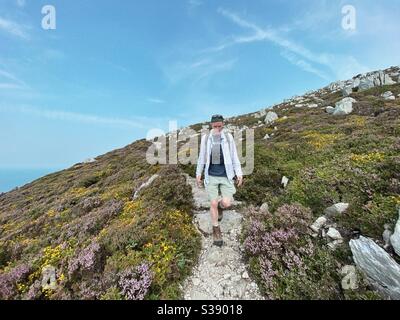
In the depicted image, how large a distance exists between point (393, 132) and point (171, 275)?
12.3 meters

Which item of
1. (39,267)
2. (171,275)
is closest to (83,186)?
(39,267)

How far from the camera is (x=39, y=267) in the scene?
263 inches

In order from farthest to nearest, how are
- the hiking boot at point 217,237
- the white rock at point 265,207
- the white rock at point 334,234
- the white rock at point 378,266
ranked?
the white rock at point 265,207 → the hiking boot at point 217,237 → the white rock at point 334,234 → the white rock at point 378,266

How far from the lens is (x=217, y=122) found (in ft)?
21.3

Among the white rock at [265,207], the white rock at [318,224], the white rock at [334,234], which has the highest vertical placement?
the white rock at [265,207]

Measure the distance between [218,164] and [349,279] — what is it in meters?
3.71

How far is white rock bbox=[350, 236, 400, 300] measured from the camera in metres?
4.29

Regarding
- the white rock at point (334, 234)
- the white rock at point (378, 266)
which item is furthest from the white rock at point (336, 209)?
the white rock at point (378, 266)

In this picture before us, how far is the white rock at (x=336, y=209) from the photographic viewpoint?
21.3ft

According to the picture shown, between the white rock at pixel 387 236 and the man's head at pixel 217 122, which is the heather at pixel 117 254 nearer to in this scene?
the man's head at pixel 217 122

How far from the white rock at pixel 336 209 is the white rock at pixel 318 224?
294 mm

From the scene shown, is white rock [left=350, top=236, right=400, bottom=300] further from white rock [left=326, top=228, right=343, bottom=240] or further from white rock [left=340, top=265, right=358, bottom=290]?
white rock [left=326, top=228, right=343, bottom=240]
